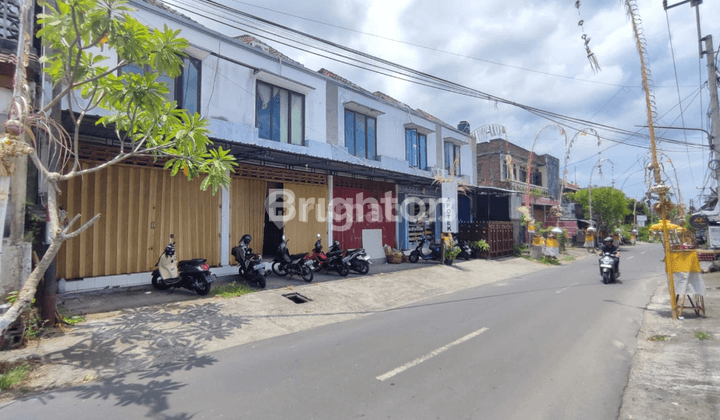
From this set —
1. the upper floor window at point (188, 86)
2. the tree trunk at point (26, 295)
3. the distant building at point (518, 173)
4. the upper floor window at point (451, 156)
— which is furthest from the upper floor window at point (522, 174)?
the tree trunk at point (26, 295)

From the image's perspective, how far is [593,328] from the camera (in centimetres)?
661

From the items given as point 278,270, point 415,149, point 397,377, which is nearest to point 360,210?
point 278,270

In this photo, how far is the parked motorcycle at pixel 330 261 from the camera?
11.7 metres

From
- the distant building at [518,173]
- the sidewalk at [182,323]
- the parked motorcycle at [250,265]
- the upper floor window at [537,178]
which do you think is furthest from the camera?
the upper floor window at [537,178]

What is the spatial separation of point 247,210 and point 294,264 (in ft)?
7.83

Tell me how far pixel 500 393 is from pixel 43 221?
7.26 meters

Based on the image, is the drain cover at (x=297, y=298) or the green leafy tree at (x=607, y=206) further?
the green leafy tree at (x=607, y=206)

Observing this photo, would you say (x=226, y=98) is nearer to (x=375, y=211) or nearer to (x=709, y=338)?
(x=375, y=211)

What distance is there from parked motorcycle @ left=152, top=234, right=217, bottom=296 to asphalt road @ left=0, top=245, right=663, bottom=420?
10.3ft

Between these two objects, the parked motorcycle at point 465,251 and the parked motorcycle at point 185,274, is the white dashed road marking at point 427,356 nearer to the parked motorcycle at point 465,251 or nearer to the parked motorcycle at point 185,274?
the parked motorcycle at point 185,274

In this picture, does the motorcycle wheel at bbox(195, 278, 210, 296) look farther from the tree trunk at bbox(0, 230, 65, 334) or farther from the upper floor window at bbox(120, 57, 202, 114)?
the upper floor window at bbox(120, 57, 202, 114)

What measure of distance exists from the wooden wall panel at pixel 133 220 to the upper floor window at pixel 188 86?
242cm

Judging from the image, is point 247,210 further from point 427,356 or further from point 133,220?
point 427,356

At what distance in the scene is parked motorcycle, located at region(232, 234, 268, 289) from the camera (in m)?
9.31
